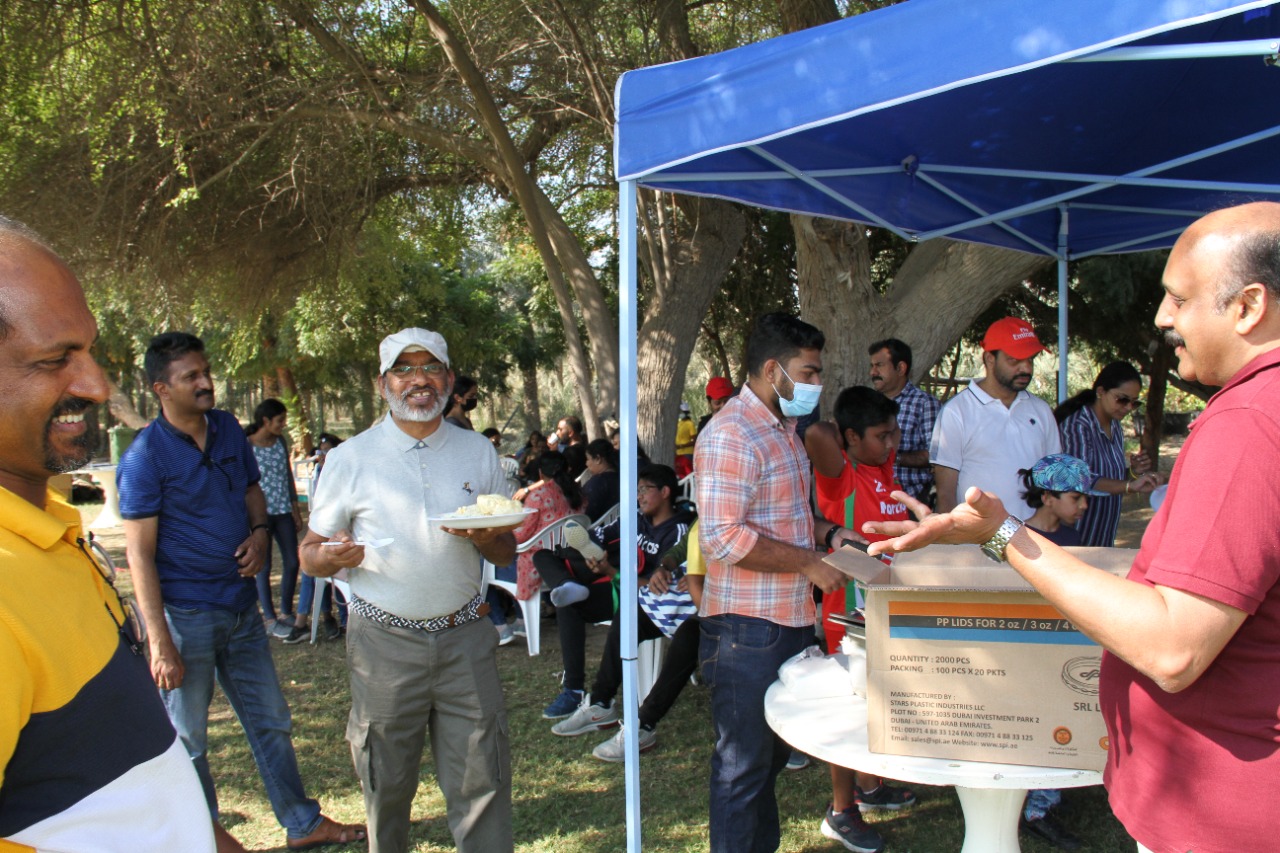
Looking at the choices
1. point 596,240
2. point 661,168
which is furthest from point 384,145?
point 661,168

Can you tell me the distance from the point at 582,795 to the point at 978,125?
3415mm

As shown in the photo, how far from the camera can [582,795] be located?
4320 millimetres

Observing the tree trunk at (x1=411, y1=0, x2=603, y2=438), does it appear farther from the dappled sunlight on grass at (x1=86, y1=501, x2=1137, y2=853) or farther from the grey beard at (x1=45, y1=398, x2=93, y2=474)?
the grey beard at (x1=45, y1=398, x2=93, y2=474)

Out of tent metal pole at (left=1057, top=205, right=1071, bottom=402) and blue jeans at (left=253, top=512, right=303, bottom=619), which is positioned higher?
tent metal pole at (left=1057, top=205, right=1071, bottom=402)

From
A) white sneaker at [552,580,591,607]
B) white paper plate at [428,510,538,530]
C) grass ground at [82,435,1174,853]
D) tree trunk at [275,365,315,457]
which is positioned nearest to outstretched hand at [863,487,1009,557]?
white paper plate at [428,510,538,530]

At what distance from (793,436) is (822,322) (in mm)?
3684

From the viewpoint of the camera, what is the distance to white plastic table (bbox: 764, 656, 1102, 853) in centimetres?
226

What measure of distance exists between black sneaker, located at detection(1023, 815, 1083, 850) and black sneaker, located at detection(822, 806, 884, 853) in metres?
0.62

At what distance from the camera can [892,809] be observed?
4012 mm

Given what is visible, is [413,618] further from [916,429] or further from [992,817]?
[916,429]

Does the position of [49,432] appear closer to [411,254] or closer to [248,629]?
[248,629]

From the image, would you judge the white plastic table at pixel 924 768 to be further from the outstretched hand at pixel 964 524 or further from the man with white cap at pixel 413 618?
the man with white cap at pixel 413 618

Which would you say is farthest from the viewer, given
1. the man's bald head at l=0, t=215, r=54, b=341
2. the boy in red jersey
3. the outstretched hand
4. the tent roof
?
the boy in red jersey

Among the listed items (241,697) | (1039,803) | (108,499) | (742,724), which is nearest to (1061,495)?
(1039,803)
